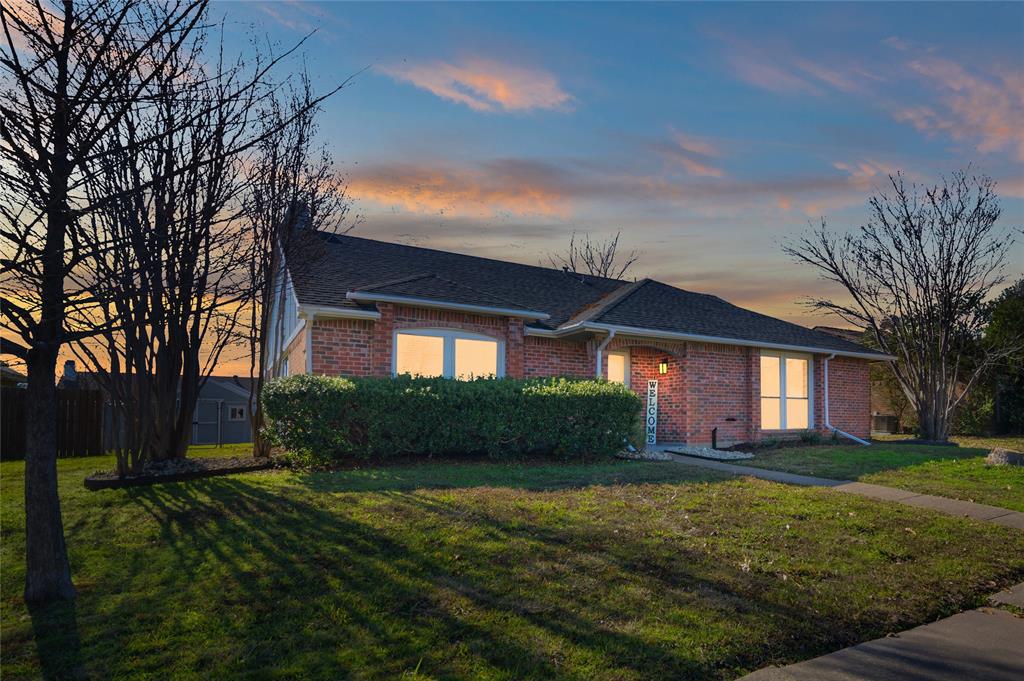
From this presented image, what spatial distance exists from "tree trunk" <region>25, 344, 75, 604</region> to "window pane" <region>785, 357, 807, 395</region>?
18361 millimetres

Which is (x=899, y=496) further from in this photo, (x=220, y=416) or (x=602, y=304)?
(x=220, y=416)

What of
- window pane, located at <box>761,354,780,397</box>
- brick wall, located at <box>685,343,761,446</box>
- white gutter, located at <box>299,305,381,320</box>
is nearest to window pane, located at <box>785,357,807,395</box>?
window pane, located at <box>761,354,780,397</box>

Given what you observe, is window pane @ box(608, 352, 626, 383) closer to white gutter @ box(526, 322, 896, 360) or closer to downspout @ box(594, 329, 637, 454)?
white gutter @ box(526, 322, 896, 360)

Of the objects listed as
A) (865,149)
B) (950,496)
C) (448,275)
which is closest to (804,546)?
(950,496)

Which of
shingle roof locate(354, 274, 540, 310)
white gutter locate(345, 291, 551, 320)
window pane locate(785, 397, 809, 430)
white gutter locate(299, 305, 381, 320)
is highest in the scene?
shingle roof locate(354, 274, 540, 310)

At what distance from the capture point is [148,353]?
10625mm

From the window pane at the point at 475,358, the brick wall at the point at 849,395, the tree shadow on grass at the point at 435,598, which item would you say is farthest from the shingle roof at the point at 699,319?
the tree shadow on grass at the point at 435,598

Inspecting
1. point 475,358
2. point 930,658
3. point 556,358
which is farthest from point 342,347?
point 930,658

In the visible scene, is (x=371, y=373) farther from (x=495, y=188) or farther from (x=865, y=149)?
(x=865, y=149)

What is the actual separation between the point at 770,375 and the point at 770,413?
1167mm

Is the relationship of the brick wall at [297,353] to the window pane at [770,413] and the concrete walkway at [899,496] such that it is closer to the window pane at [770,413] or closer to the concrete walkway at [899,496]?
the concrete walkway at [899,496]

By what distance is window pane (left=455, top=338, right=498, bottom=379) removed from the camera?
14.3 metres

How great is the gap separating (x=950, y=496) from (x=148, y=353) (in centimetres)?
1320

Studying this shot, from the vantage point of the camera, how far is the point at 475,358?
1454cm
